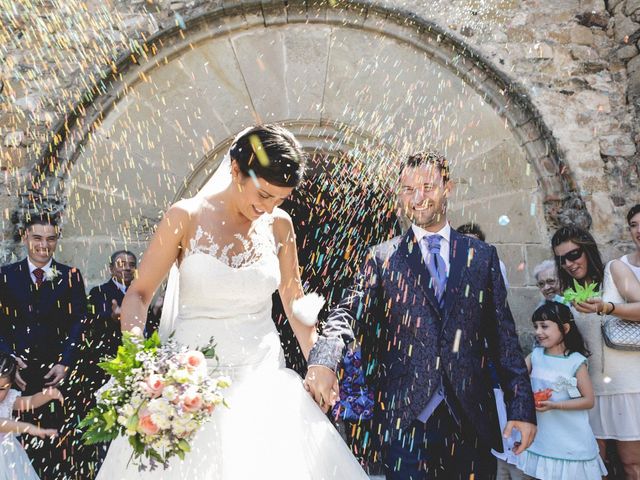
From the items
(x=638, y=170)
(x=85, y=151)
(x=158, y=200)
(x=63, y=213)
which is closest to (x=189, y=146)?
(x=158, y=200)

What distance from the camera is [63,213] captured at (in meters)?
4.54

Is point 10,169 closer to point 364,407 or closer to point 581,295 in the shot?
point 364,407

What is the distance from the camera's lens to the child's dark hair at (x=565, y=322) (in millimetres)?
3662

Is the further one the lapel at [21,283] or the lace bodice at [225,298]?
the lapel at [21,283]

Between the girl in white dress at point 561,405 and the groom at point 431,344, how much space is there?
1.22 m

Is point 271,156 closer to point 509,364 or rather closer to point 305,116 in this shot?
point 509,364

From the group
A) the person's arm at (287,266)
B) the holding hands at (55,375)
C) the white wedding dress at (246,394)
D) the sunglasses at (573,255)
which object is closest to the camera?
the white wedding dress at (246,394)

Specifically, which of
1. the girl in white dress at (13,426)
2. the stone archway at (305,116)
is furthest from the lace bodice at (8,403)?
the stone archway at (305,116)

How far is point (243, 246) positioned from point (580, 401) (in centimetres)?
221

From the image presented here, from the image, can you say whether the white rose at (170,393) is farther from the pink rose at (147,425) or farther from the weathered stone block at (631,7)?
the weathered stone block at (631,7)

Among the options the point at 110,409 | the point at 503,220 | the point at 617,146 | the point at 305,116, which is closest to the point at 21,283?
the point at 305,116

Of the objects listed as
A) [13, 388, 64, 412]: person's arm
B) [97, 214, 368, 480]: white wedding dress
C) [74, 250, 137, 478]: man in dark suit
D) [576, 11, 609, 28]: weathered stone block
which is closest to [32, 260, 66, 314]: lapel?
[74, 250, 137, 478]: man in dark suit

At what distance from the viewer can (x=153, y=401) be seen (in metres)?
1.91

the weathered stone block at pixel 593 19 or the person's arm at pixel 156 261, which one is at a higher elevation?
the weathered stone block at pixel 593 19
